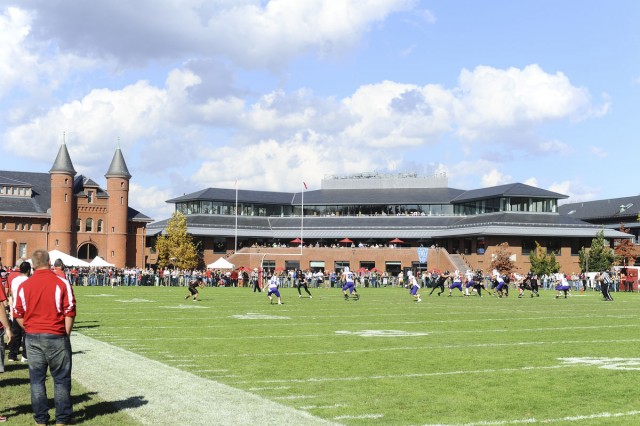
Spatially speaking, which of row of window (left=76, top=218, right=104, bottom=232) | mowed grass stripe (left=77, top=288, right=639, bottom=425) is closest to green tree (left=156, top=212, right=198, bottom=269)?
row of window (left=76, top=218, right=104, bottom=232)

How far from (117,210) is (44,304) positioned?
294 ft

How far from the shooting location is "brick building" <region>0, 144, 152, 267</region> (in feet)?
302

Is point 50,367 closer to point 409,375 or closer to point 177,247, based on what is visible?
point 409,375

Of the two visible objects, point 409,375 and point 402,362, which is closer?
point 409,375

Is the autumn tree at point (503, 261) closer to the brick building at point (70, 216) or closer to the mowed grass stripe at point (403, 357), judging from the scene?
the brick building at point (70, 216)

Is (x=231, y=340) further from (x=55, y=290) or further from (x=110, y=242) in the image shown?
(x=110, y=242)

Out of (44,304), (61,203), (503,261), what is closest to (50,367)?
(44,304)

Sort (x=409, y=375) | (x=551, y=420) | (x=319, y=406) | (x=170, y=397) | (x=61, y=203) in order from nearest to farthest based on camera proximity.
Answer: (x=551, y=420) < (x=319, y=406) < (x=170, y=397) < (x=409, y=375) < (x=61, y=203)

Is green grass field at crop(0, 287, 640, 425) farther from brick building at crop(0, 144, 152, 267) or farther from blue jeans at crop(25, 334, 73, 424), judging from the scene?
brick building at crop(0, 144, 152, 267)

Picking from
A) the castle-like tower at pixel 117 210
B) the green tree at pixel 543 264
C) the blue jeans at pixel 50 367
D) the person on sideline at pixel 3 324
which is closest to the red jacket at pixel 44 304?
the blue jeans at pixel 50 367

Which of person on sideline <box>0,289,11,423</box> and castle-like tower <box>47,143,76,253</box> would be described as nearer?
person on sideline <box>0,289,11,423</box>

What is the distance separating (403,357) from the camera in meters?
15.5

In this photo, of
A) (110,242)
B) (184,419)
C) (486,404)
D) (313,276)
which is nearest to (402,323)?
(486,404)

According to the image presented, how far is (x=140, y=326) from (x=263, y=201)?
269 feet
